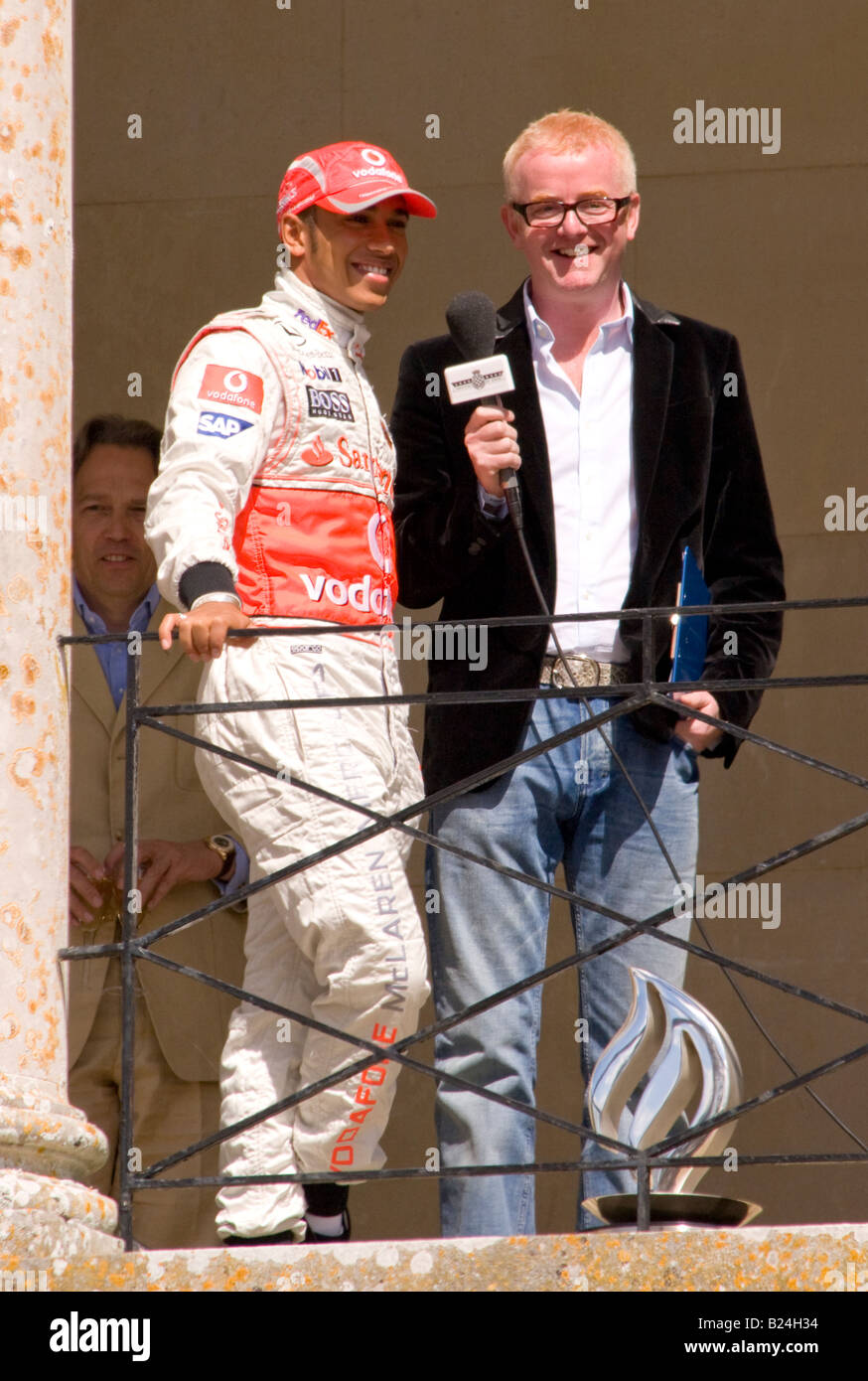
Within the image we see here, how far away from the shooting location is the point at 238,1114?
4.45 metres

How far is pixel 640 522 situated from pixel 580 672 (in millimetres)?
335

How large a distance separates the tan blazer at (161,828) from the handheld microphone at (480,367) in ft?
3.70

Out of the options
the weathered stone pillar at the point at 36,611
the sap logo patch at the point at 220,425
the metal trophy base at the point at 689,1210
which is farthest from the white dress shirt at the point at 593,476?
the metal trophy base at the point at 689,1210

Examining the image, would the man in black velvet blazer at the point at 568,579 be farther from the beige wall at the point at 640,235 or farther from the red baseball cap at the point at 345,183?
the beige wall at the point at 640,235

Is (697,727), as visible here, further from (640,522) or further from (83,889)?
(83,889)

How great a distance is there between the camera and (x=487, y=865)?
163 inches

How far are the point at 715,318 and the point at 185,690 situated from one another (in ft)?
7.14

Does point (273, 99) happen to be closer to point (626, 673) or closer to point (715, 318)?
point (715, 318)

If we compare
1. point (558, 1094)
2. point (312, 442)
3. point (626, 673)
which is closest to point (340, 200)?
point (312, 442)

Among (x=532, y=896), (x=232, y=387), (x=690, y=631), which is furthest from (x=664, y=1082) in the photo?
(x=232, y=387)

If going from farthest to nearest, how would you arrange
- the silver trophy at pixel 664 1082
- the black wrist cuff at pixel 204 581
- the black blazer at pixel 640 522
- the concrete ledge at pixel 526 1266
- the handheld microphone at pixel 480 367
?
1. the black blazer at pixel 640 522
2. the handheld microphone at pixel 480 367
3. the black wrist cuff at pixel 204 581
4. the silver trophy at pixel 664 1082
5. the concrete ledge at pixel 526 1266

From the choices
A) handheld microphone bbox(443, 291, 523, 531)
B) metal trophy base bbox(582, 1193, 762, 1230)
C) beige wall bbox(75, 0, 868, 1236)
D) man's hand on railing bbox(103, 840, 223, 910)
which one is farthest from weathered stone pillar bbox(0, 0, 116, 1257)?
beige wall bbox(75, 0, 868, 1236)

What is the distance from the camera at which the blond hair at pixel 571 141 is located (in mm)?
4887

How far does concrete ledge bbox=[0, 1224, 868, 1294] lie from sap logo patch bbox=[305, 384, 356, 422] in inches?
60.5
